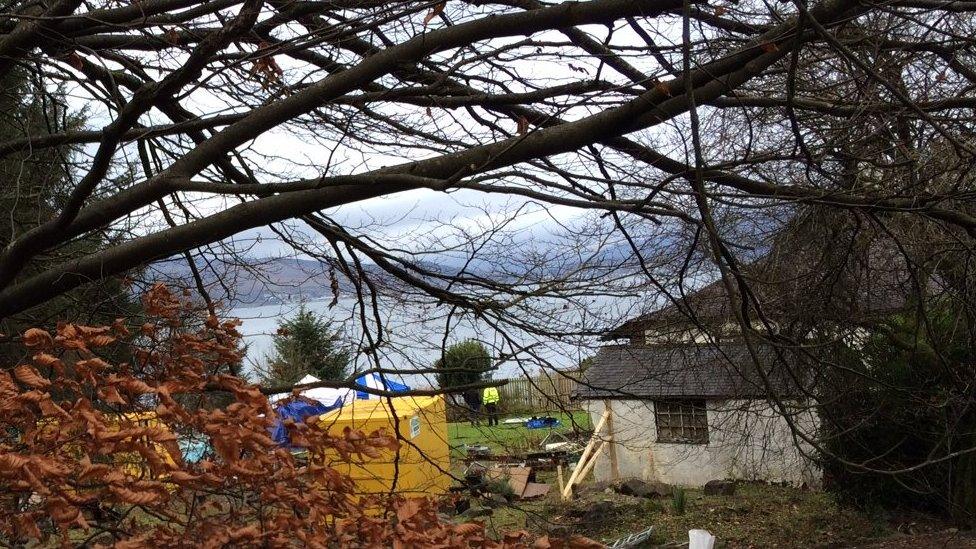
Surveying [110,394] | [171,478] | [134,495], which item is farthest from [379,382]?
[134,495]

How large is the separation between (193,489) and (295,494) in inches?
12.9

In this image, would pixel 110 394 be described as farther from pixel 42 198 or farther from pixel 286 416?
pixel 42 198

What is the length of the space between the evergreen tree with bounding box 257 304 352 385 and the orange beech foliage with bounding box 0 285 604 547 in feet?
6.13

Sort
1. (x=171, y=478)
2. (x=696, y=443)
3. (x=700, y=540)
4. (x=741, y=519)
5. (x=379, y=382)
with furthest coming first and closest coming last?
(x=696, y=443)
(x=741, y=519)
(x=700, y=540)
(x=379, y=382)
(x=171, y=478)

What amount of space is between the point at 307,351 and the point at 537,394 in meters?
2.14

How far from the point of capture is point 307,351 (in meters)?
6.55

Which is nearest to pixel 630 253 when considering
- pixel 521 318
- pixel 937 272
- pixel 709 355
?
pixel 521 318

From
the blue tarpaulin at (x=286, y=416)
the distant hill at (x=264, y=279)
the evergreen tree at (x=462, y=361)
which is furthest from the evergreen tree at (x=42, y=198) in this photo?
the evergreen tree at (x=462, y=361)

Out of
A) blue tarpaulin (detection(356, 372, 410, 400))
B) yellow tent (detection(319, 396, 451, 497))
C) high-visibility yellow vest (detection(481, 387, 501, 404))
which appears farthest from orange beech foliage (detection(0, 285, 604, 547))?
high-visibility yellow vest (detection(481, 387, 501, 404))

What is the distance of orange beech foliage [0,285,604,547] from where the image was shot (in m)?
2.38

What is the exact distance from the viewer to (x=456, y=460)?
17.6 feet

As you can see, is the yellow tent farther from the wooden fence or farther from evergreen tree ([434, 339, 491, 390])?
the wooden fence

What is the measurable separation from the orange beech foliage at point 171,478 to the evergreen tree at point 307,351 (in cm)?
187

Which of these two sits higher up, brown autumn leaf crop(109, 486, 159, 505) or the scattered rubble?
brown autumn leaf crop(109, 486, 159, 505)
